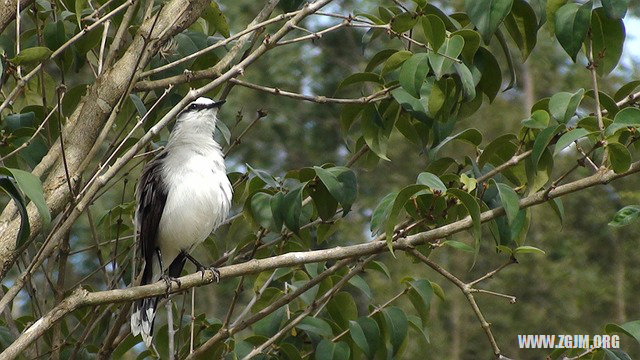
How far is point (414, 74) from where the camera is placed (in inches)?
106

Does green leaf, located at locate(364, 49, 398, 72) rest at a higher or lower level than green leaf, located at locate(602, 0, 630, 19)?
lower

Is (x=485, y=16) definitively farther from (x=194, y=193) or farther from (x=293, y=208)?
(x=194, y=193)

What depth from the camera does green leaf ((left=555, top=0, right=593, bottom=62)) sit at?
2.66 meters

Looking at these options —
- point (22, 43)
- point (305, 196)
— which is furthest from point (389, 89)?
point (22, 43)

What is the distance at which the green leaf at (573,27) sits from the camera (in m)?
2.66

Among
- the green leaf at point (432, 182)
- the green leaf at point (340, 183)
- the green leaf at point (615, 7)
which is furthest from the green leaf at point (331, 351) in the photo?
the green leaf at point (615, 7)

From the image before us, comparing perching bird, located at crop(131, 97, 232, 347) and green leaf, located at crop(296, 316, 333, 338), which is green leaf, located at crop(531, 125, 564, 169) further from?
perching bird, located at crop(131, 97, 232, 347)

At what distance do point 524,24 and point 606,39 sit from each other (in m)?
0.31

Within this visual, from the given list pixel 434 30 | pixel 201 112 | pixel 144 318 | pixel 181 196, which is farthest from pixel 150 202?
pixel 434 30

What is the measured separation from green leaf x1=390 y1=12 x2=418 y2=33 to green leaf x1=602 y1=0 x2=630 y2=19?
0.59 m

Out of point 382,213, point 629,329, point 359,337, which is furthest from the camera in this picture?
point 359,337

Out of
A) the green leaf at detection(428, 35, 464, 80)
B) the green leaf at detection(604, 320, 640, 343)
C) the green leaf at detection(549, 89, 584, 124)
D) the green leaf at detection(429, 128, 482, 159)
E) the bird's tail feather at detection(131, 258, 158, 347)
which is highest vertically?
the green leaf at detection(428, 35, 464, 80)

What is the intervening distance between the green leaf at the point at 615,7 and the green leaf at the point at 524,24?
38 centimetres

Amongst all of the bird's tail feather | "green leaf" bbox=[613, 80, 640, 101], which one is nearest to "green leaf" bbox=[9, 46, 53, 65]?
the bird's tail feather
